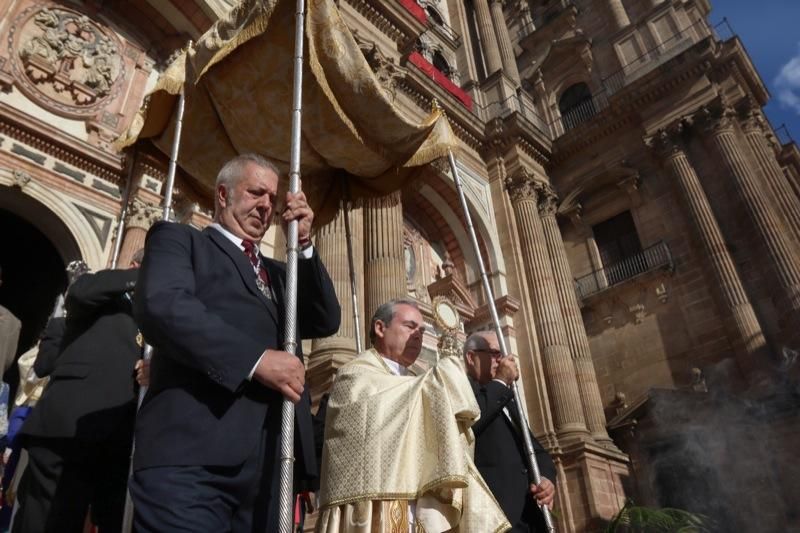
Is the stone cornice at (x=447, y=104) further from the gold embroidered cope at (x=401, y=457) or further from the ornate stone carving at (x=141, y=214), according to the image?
the gold embroidered cope at (x=401, y=457)

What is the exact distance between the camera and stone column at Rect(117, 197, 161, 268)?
24.3ft

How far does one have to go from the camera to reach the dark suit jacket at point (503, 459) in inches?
118

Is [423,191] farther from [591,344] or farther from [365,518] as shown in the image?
[365,518]

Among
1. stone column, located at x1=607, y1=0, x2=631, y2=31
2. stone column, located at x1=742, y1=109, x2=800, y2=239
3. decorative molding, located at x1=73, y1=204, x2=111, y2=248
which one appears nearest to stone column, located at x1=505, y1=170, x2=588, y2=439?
stone column, located at x1=742, y1=109, x2=800, y2=239

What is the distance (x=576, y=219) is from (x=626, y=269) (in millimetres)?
2078

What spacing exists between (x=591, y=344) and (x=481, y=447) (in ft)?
36.1

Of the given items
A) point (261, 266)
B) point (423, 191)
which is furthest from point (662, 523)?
point (423, 191)

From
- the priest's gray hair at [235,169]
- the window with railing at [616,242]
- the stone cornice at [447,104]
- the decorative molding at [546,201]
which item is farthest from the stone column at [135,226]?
the window with railing at [616,242]

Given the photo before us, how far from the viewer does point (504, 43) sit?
17.9 m

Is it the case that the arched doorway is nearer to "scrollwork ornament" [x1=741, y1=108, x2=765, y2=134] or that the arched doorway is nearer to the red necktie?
the red necktie

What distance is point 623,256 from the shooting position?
13.9 metres

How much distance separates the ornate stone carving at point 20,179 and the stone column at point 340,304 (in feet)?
12.2

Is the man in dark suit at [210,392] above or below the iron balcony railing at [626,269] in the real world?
below

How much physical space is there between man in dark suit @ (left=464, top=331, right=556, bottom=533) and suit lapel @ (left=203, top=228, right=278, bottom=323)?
1.54m
